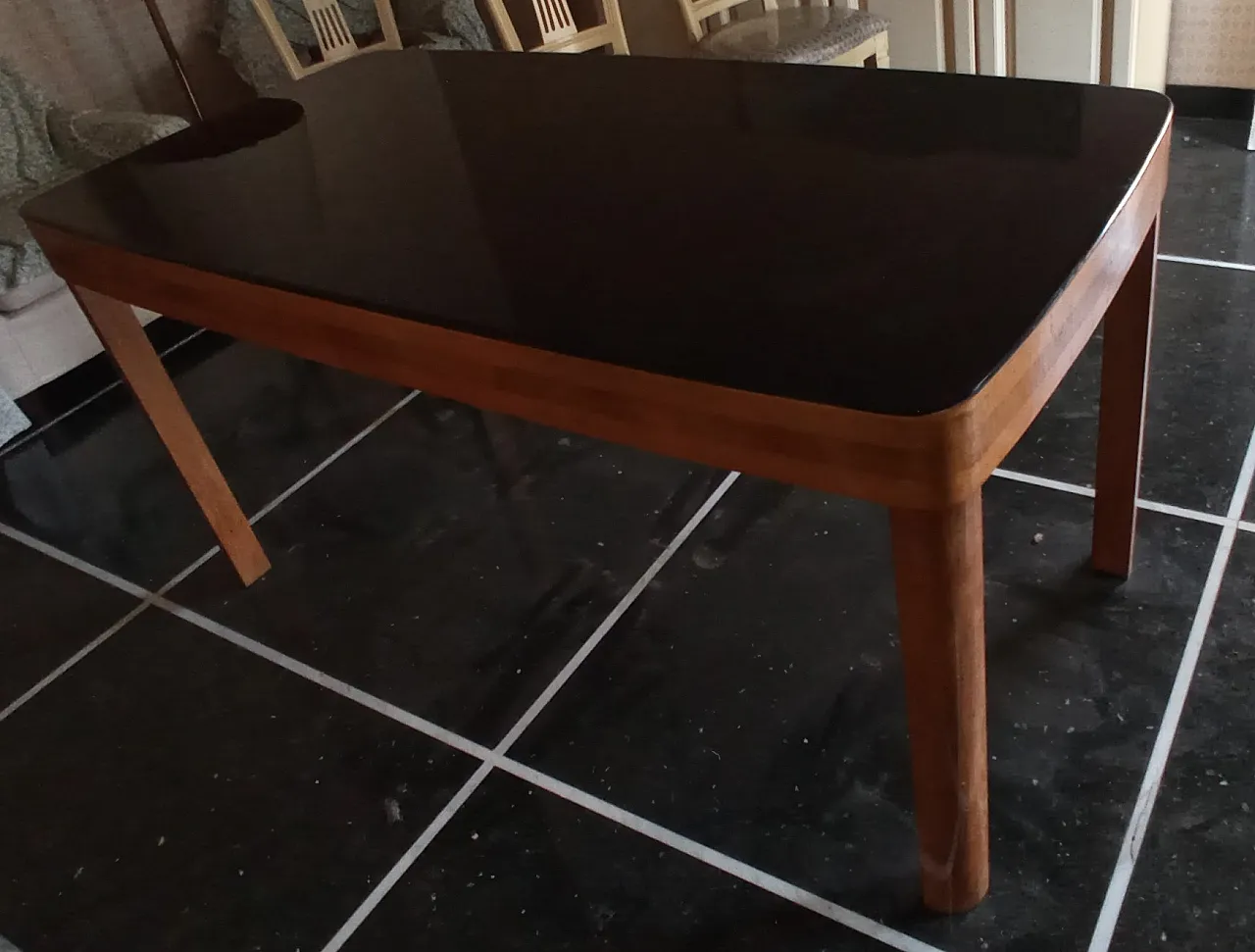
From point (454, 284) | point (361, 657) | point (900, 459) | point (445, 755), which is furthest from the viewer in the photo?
point (361, 657)

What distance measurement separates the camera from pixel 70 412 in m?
2.32

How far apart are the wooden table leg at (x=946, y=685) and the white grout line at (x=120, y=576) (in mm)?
1267

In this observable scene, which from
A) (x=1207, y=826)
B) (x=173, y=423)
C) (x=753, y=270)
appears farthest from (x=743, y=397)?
(x=173, y=423)

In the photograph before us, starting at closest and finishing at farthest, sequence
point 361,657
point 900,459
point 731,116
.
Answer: point 900,459
point 731,116
point 361,657

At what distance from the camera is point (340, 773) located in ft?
4.34

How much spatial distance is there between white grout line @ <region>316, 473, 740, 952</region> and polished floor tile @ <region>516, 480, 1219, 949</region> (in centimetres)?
2

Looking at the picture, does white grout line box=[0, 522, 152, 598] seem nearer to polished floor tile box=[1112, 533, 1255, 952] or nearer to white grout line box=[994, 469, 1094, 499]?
white grout line box=[994, 469, 1094, 499]

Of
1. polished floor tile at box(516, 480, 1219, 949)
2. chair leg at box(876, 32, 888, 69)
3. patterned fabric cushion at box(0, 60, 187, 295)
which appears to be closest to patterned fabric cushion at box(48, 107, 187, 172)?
patterned fabric cushion at box(0, 60, 187, 295)

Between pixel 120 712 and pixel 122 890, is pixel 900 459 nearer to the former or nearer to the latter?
pixel 122 890

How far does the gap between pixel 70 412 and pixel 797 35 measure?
5.92ft

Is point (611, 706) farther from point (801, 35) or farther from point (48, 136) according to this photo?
point (48, 136)

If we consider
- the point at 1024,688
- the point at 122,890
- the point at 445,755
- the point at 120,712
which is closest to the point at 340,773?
the point at 445,755

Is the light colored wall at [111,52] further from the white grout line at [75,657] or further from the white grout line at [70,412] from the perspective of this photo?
the white grout line at [75,657]

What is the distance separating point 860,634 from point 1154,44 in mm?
1783
